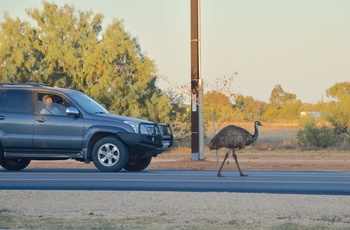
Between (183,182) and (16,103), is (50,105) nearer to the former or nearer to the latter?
(16,103)

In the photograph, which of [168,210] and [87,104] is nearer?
[168,210]

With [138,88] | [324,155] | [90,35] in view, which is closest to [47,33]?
[90,35]

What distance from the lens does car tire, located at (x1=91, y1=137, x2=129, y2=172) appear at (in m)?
19.2

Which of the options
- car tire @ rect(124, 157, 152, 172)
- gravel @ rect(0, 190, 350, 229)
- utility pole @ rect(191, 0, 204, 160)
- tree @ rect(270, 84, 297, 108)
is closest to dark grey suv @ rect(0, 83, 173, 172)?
car tire @ rect(124, 157, 152, 172)

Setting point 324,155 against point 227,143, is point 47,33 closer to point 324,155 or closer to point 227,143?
point 324,155

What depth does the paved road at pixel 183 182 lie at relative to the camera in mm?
15664

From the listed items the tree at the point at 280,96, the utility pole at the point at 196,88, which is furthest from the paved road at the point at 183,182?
the tree at the point at 280,96

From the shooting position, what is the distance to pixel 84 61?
40.5 metres

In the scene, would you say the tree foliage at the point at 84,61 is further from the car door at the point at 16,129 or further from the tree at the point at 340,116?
the car door at the point at 16,129

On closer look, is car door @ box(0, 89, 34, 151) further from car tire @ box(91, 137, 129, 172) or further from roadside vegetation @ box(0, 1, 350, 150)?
roadside vegetation @ box(0, 1, 350, 150)

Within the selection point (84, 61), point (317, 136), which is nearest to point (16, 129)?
point (84, 61)

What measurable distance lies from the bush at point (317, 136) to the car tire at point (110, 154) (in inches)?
981

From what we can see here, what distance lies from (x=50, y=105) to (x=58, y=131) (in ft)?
2.02

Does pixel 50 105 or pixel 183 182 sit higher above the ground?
pixel 50 105
